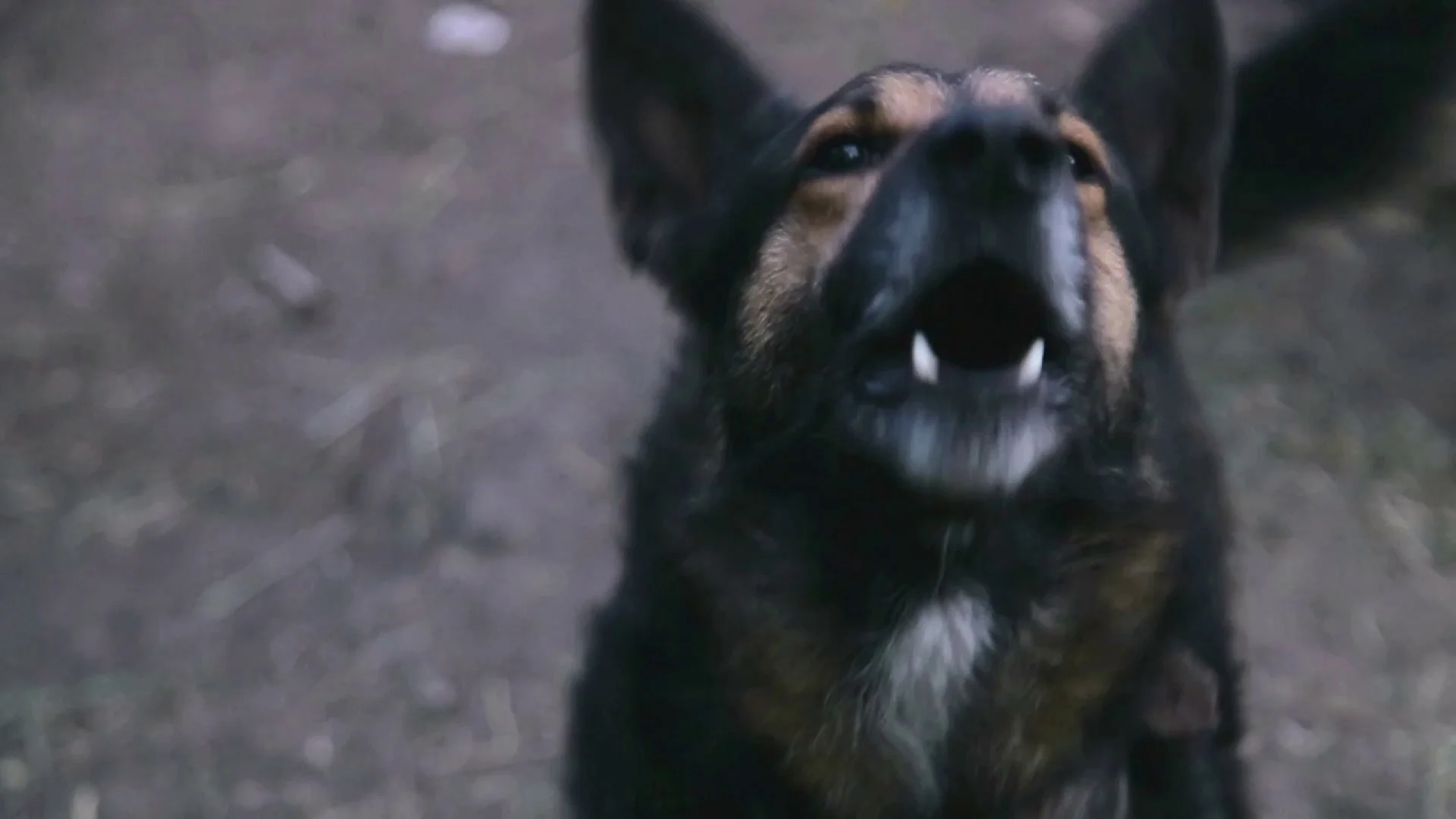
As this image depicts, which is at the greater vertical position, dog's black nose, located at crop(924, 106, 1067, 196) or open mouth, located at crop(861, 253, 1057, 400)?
dog's black nose, located at crop(924, 106, 1067, 196)

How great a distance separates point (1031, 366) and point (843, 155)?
0.50 meters

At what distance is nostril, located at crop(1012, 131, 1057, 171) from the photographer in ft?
6.63

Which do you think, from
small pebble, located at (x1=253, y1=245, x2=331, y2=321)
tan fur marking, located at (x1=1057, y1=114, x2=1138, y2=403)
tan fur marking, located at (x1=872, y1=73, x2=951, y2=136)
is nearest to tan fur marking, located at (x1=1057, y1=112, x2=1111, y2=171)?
tan fur marking, located at (x1=1057, y1=114, x2=1138, y2=403)

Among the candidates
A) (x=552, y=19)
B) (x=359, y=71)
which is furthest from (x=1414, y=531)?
(x=359, y=71)

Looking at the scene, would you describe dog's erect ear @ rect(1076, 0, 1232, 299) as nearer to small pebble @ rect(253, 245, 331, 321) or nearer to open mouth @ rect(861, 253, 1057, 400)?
open mouth @ rect(861, 253, 1057, 400)

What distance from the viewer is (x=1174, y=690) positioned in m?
2.68

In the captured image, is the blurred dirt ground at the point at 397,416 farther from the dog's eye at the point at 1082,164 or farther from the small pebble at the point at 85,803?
the dog's eye at the point at 1082,164

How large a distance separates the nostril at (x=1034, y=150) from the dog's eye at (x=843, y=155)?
1.23ft

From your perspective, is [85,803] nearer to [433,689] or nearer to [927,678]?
[433,689]

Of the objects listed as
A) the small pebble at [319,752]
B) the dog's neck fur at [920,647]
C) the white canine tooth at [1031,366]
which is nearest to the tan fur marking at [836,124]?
the white canine tooth at [1031,366]

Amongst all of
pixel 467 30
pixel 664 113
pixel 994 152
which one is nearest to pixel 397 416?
pixel 664 113

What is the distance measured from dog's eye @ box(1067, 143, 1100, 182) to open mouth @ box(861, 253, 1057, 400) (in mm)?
303

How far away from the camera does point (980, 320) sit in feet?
7.51

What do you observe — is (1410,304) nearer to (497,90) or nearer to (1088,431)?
(1088,431)
